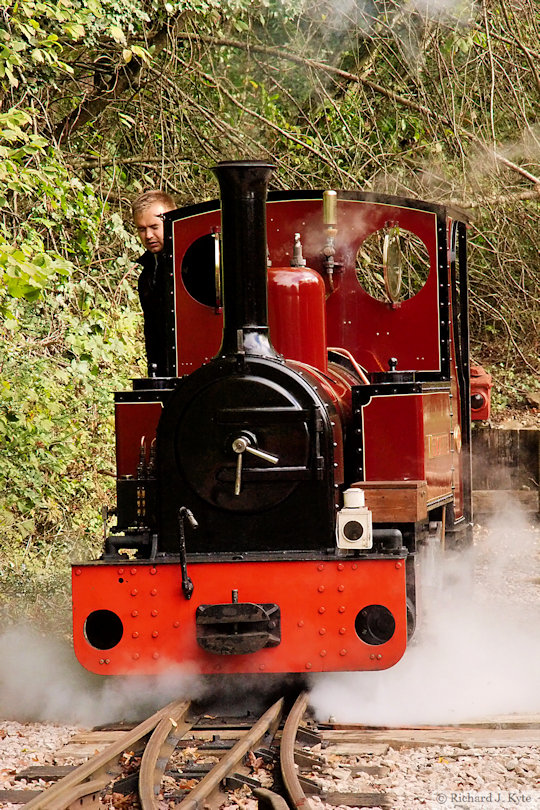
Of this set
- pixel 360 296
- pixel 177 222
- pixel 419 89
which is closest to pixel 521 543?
pixel 419 89

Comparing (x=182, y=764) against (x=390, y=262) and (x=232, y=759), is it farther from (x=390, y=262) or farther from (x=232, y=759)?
(x=390, y=262)

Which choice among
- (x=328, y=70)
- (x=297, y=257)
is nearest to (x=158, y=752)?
(x=297, y=257)

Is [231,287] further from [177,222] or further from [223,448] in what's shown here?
[177,222]

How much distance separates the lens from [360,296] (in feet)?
19.9

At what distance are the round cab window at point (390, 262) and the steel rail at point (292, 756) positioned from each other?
91.3 inches

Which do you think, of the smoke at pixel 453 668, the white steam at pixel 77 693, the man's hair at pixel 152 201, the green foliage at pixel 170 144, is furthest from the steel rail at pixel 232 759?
the green foliage at pixel 170 144

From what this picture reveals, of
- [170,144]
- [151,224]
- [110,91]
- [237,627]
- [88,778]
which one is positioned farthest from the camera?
[170,144]

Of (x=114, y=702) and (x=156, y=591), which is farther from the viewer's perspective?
(x=114, y=702)

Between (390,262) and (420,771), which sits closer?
(420,771)

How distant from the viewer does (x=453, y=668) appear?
5.43 m

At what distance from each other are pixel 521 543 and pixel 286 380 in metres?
6.82

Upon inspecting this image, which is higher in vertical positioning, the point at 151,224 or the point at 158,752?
the point at 151,224

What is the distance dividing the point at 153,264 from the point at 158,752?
10.6 ft

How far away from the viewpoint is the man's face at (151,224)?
632cm
